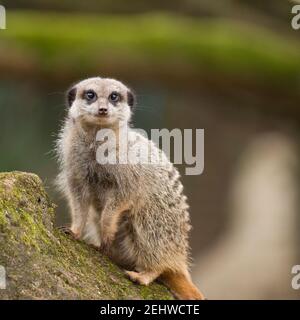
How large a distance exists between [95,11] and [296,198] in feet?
9.80

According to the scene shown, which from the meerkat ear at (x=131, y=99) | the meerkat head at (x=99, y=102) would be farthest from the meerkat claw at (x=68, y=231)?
the meerkat ear at (x=131, y=99)

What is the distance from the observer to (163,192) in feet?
14.8

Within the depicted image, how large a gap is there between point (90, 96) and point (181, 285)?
1.01m

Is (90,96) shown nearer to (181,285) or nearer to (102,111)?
(102,111)

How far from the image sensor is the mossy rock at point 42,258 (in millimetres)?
3533

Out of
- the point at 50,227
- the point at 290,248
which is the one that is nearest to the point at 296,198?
the point at 290,248

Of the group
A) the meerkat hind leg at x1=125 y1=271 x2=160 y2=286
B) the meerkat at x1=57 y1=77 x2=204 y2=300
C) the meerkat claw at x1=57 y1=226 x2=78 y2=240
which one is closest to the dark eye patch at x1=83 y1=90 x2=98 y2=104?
the meerkat at x1=57 y1=77 x2=204 y2=300

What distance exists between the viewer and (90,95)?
4648 mm

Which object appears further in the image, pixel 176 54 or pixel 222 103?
pixel 222 103

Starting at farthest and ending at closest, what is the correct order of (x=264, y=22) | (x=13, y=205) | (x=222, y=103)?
(x=264, y=22)
(x=222, y=103)
(x=13, y=205)

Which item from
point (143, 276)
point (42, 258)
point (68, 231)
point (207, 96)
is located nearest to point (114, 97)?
point (68, 231)

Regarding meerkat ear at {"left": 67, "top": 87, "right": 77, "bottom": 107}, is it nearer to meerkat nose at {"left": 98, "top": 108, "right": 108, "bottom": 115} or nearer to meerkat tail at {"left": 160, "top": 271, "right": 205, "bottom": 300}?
meerkat nose at {"left": 98, "top": 108, "right": 108, "bottom": 115}

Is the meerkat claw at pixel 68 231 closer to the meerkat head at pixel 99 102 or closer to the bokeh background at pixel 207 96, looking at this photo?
the meerkat head at pixel 99 102

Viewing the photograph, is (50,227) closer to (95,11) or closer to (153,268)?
(153,268)
